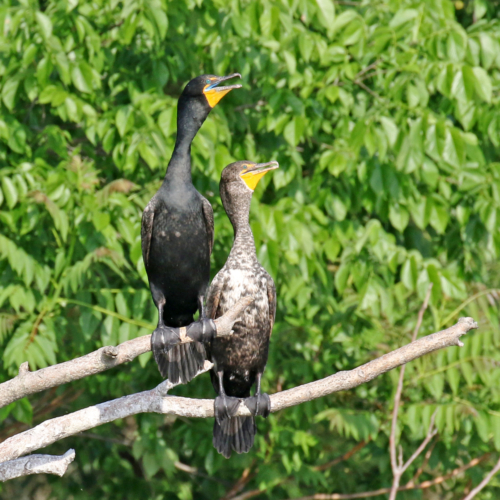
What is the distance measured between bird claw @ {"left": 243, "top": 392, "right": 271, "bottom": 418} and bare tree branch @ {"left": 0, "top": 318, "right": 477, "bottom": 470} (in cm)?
22

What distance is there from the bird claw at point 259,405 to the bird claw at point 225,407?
0.05 m

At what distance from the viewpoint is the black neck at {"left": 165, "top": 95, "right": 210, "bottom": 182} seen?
10.7 feet

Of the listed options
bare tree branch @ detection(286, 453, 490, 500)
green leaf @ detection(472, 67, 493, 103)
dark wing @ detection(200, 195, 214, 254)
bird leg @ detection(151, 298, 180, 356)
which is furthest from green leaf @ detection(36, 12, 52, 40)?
bare tree branch @ detection(286, 453, 490, 500)

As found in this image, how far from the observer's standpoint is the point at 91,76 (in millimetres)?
4273

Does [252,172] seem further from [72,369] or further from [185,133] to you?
[72,369]

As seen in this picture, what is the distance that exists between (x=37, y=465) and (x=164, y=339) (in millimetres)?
646

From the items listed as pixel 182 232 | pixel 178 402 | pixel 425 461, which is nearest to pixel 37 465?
pixel 178 402

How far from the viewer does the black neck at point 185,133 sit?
3.26 metres

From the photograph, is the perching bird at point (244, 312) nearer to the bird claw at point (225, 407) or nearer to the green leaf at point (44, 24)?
the bird claw at point (225, 407)

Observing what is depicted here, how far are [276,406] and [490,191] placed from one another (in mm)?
2288

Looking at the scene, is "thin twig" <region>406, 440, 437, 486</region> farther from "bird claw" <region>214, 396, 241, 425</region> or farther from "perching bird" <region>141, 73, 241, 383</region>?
"perching bird" <region>141, 73, 241, 383</region>

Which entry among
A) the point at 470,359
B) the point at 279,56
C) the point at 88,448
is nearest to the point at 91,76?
the point at 279,56

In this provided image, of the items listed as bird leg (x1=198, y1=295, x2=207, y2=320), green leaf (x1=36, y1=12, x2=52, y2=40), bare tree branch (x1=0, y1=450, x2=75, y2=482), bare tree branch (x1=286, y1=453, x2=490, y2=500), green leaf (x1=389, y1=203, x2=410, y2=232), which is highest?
green leaf (x1=36, y1=12, x2=52, y2=40)

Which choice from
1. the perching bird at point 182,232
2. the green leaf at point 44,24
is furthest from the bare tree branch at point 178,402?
the green leaf at point 44,24
